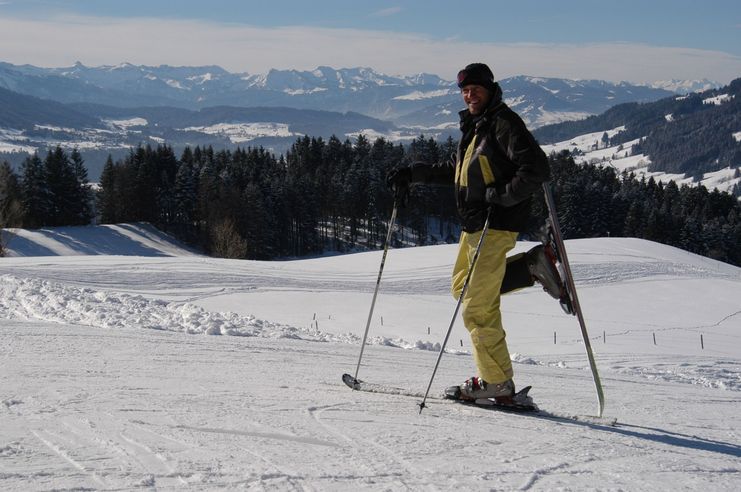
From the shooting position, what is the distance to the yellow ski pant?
4824 millimetres

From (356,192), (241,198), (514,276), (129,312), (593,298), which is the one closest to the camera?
(514,276)

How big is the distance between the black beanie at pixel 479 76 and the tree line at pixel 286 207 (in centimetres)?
6147

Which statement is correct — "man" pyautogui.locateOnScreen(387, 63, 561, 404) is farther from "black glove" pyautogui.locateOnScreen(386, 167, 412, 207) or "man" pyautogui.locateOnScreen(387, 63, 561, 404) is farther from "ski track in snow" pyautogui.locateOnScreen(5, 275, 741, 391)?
"ski track in snow" pyautogui.locateOnScreen(5, 275, 741, 391)

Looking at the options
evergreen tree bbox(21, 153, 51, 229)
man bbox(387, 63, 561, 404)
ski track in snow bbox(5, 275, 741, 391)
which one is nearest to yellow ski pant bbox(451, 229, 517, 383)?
man bbox(387, 63, 561, 404)

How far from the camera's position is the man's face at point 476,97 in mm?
4754

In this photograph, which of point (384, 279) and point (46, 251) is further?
point (46, 251)

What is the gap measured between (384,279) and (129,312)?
20.4 meters

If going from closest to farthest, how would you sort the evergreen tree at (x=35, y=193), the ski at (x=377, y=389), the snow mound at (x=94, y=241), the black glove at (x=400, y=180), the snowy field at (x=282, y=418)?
the snowy field at (x=282, y=418) < the ski at (x=377, y=389) < the black glove at (x=400, y=180) < the snow mound at (x=94, y=241) < the evergreen tree at (x=35, y=193)

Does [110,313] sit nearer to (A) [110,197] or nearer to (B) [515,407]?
(B) [515,407]

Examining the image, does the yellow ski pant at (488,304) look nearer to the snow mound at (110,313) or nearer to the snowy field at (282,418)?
the snowy field at (282,418)

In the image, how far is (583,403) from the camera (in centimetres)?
575

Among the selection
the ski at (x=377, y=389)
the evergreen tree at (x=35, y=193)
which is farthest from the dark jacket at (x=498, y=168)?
the evergreen tree at (x=35, y=193)

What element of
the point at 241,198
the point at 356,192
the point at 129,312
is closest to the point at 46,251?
the point at 241,198

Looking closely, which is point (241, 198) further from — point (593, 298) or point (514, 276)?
point (514, 276)
